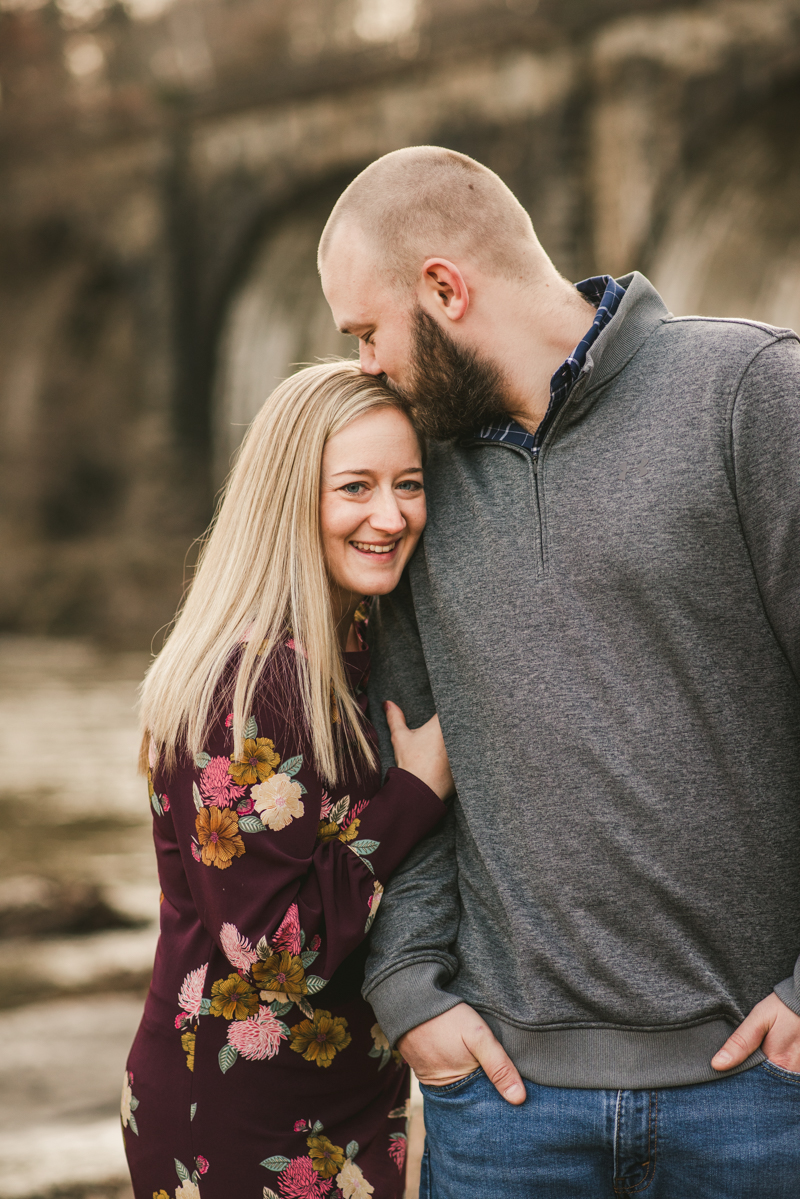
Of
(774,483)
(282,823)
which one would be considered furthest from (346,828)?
(774,483)

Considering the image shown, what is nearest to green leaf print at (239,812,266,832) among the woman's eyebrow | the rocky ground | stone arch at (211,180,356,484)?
the woman's eyebrow

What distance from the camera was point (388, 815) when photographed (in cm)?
191

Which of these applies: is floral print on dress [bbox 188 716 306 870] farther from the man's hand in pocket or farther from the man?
the man's hand in pocket

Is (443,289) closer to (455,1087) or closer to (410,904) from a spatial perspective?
(410,904)

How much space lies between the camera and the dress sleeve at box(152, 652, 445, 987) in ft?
5.88

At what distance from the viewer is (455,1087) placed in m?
1.76

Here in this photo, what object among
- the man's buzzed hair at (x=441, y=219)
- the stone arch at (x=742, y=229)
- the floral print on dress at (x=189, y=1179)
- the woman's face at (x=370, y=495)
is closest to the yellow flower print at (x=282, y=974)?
the floral print on dress at (x=189, y=1179)

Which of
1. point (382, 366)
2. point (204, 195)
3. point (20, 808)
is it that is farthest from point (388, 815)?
point (204, 195)

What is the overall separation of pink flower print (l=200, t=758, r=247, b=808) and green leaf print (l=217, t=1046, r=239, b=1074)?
412mm

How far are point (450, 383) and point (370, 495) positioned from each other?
236 mm

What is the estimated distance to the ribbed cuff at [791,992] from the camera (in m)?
1.62

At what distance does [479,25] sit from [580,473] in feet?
36.9

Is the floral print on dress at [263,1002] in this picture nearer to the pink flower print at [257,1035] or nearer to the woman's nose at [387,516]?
the pink flower print at [257,1035]

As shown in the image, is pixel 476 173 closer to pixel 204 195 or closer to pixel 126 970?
pixel 126 970
